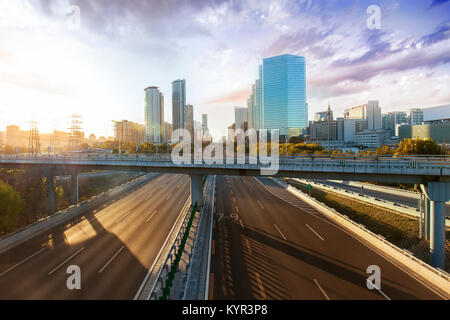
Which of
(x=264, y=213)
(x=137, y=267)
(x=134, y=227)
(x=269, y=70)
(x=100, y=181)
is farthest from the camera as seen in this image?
(x=269, y=70)

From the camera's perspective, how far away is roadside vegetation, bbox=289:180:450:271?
72.0 feet

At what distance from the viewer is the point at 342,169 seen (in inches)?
849

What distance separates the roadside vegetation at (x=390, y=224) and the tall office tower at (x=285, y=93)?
11040 centimetres

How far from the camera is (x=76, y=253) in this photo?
774 inches

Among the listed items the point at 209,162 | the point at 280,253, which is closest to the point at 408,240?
the point at 280,253

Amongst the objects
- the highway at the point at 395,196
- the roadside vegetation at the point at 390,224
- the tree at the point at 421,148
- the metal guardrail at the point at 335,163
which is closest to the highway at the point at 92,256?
the metal guardrail at the point at 335,163

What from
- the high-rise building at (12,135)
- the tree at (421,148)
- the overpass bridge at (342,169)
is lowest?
the overpass bridge at (342,169)

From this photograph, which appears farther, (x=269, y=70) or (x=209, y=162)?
(x=269, y=70)

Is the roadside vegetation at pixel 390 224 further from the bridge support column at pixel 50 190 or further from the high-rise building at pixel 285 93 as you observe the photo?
the high-rise building at pixel 285 93

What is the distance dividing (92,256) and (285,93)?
142 meters

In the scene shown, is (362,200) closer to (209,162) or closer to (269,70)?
(209,162)

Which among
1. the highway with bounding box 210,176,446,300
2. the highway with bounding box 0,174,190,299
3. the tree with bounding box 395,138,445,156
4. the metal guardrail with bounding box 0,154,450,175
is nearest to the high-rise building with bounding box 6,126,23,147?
the metal guardrail with bounding box 0,154,450,175

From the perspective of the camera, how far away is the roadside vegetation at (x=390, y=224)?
21.9m
